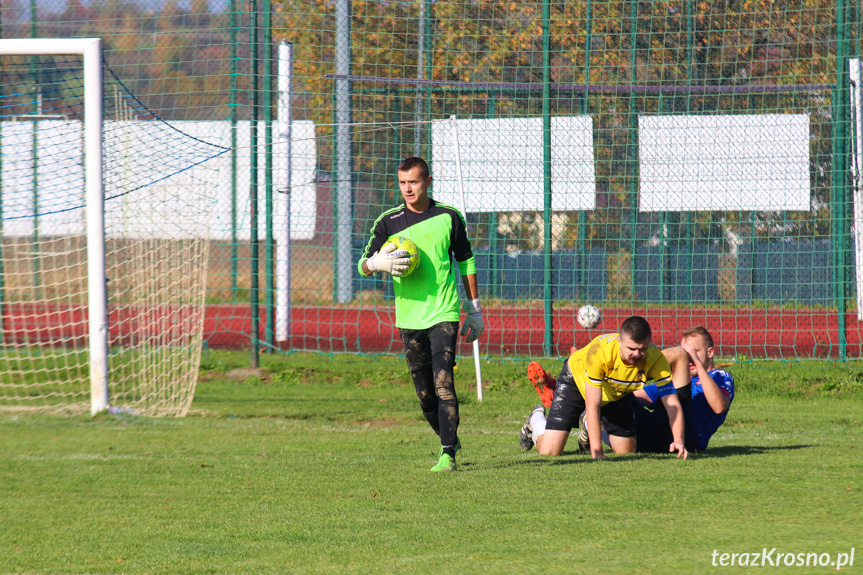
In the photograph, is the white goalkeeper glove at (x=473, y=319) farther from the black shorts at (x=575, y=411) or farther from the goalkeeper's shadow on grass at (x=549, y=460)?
the goalkeeper's shadow on grass at (x=549, y=460)

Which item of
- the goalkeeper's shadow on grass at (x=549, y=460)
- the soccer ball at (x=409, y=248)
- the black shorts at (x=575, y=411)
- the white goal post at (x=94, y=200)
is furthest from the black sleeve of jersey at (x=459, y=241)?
the white goal post at (x=94, y=200)

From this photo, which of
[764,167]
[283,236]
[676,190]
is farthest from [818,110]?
[283,236]

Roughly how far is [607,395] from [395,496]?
5.02ft

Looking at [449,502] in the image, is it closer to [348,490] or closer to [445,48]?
[348,490]

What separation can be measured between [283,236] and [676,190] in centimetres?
481

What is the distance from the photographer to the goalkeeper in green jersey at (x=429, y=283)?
15.9 ft

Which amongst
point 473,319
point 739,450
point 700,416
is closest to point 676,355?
point 700,416

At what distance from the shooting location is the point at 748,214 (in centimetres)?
1076

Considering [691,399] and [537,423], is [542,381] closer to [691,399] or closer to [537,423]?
[537,423]

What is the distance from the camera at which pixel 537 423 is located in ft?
18.4

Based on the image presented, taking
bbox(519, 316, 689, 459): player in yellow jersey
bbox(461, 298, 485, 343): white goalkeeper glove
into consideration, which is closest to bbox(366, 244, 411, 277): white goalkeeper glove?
bbox(461, 298, 485, 343): white goalkeeper glove

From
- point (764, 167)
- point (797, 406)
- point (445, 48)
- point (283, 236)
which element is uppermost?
point (445, 48)

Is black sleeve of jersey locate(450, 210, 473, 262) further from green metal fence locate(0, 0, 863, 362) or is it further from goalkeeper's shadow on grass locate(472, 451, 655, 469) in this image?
green metal fence locate(0, 0, 863, 362)

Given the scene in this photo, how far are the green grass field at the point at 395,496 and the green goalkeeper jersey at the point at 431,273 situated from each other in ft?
2.91
